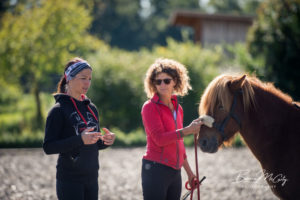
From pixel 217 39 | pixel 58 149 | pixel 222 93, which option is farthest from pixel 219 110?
pixel 217 39

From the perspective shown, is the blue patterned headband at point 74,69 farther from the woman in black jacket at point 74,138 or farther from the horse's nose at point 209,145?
the horse's nose at point 209,145

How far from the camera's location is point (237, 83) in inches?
109

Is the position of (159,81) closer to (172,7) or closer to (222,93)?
(222,93)

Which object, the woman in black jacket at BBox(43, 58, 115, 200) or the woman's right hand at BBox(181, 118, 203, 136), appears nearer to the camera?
the woman in black jacket at BBox(43, 58, 115, 200)

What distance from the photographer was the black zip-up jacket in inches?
97.4

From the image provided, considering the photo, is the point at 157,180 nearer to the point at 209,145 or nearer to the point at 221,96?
the point at 209,145

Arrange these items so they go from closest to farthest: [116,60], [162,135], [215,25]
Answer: [162,135]
[116,60]
[215,25]

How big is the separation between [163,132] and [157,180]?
1.33 feet

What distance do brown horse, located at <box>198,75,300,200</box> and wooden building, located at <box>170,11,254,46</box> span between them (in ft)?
65.3

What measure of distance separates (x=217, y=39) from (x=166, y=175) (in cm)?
2216

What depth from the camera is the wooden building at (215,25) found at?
23.0m

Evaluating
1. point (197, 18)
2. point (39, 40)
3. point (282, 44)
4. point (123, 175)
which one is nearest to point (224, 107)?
point (123, 175)

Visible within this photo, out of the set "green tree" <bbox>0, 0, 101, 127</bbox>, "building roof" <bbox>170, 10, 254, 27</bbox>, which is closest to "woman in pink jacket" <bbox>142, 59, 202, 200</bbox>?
"green tree" <bbox>0, 0, 101, 127</bbox>

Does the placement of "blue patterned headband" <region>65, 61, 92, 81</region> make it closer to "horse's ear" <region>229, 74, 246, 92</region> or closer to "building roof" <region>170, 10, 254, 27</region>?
"horse's ear" <region>229, 74, 246, 92</region>
